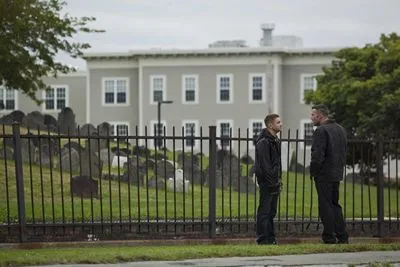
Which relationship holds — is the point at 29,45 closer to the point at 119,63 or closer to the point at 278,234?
the point at 278,234

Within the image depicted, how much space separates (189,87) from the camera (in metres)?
68.8

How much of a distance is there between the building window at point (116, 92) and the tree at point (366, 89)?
2577 centimetres

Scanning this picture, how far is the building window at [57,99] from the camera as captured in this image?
7128 centimetres

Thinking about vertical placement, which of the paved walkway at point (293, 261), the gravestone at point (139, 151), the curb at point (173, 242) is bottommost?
the curb at point (173, 242)

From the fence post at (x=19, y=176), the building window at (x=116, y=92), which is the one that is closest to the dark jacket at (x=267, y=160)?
the fence post at (x=19, y=176)

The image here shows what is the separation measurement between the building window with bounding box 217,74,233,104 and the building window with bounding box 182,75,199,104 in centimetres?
173

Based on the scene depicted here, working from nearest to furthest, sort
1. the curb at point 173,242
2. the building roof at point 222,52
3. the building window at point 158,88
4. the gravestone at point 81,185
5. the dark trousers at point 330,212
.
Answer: the dark trousers at point 330,212 → the curb at point 173,242 → the gravestone at point 81,185 → the building roof at point 222,52 → the building window at point 158,88

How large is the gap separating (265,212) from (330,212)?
3.10 ft

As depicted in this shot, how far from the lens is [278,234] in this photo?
1559 centimetres

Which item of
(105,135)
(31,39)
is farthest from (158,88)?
(105,135)

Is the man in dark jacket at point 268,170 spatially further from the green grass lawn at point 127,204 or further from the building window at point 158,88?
the building window at point 158,88

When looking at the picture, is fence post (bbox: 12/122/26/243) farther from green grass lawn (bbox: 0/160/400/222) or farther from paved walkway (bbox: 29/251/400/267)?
paved walkway (bbox: 29/251/400/267)

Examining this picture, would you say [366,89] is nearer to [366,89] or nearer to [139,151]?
[366,89]

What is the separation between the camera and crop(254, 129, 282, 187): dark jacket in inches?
518
